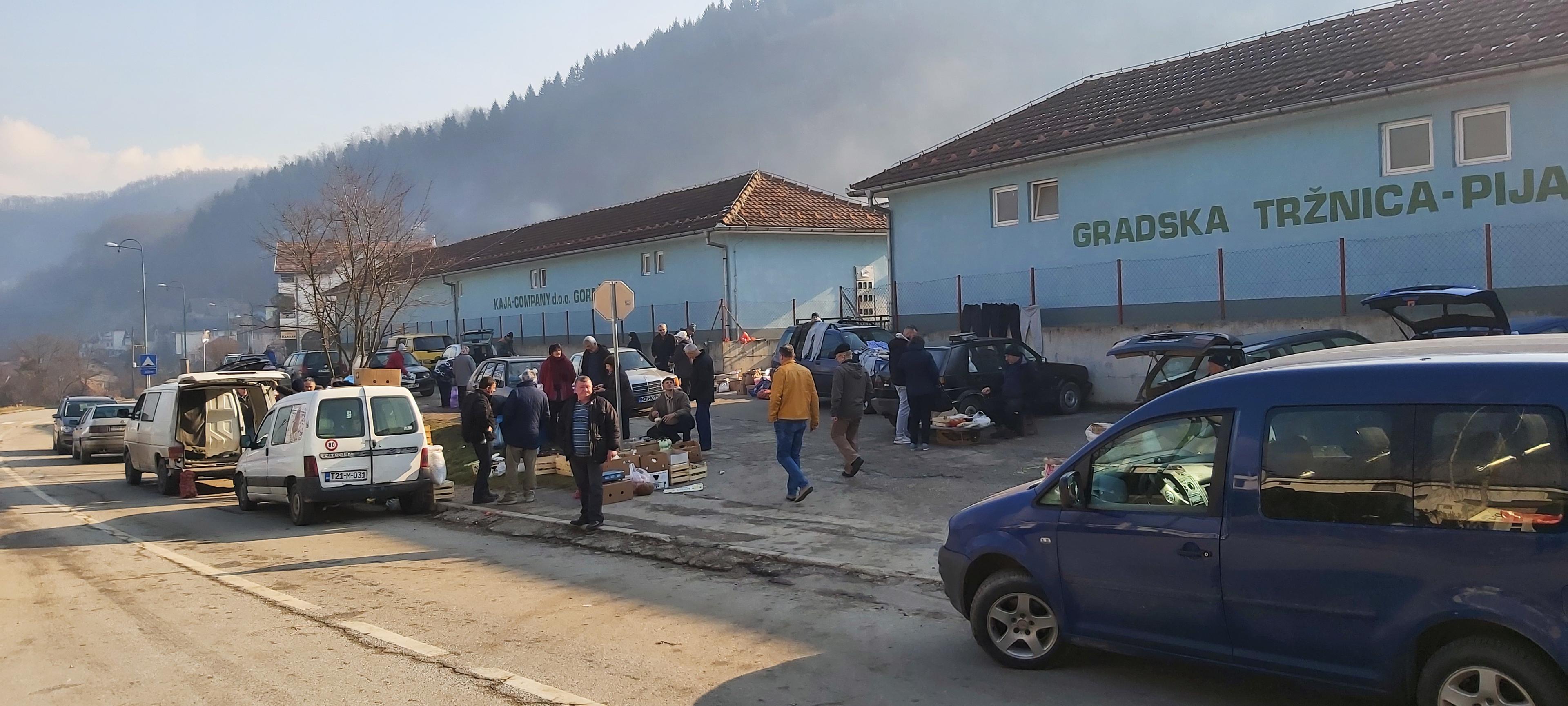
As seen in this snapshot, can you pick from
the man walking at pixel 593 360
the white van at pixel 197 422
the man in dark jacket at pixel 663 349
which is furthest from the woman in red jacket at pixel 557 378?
the man in dark jacket at pixel 663 349

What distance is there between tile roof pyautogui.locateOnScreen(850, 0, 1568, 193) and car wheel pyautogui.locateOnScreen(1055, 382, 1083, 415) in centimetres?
481

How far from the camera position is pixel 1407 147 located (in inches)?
690

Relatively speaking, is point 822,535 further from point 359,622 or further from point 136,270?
point 136,270

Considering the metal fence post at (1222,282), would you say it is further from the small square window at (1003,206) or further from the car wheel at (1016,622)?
the car wheel at (1016,622)

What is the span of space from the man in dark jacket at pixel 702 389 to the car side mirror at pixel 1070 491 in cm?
1043

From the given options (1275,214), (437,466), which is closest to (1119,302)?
(1275,214)

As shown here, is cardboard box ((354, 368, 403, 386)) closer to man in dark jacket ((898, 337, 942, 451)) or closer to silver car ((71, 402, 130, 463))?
man in dark jacket ((898, 337, 942, 451))

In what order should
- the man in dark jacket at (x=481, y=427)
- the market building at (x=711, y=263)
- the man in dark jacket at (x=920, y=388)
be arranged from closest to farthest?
1. the man in dark jacket at (x=481, y=427)
2. the man in dark jacket at (x=920, y=388)
3. the market building at (x=711, y=263)

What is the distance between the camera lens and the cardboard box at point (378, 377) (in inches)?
736

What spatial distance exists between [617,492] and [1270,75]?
13.8 m

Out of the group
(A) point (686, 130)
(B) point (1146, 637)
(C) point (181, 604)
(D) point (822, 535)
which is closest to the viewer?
(B) point (1146, 637)

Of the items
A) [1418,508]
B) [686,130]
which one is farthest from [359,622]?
[686,130]

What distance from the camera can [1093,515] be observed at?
6105 mm

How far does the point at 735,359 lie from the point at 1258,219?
15.0 meters
